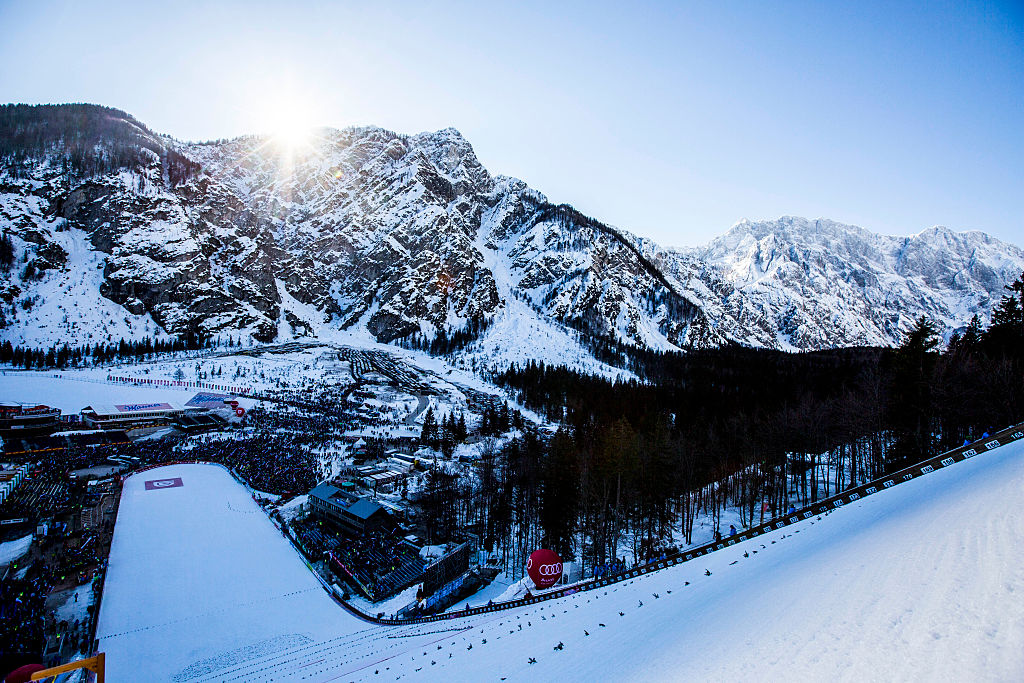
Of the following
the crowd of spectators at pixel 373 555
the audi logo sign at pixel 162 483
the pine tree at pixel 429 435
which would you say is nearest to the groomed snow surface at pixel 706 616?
the crowd of spectators at pixel 373 555

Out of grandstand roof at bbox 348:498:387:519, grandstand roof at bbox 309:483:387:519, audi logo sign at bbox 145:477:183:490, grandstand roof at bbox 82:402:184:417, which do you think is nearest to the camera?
grandstand roof at bbox 348:498:387:519

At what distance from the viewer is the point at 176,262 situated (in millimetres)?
157250

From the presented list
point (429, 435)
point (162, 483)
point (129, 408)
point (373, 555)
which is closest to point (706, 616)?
point (373, 555)

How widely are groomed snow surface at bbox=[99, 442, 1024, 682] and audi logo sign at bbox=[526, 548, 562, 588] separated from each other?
3173mm

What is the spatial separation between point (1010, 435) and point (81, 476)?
66.8 meters

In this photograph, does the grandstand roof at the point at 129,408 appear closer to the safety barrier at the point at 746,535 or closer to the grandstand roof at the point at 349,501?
the grandstand roof at the point at 349,501

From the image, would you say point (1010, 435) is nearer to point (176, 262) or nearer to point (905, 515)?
point (905, 515)

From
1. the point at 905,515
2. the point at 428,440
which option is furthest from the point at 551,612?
the point at 428,440

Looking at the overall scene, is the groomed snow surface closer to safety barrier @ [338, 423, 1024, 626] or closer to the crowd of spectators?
safety barrier @ [338, 423, 1024, 626]

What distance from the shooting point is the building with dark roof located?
33.0 meters

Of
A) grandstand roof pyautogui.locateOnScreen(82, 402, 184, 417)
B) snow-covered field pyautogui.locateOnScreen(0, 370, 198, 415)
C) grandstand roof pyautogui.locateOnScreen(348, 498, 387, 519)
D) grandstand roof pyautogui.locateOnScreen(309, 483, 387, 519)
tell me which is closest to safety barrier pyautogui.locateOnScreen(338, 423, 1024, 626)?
grandstand roof pyautogui.locateOnScreen(348, 498, 387, 519)

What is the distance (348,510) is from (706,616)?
28.9 m

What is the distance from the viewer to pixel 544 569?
896 inches

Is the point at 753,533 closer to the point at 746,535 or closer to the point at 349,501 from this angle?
the point at 746,535
